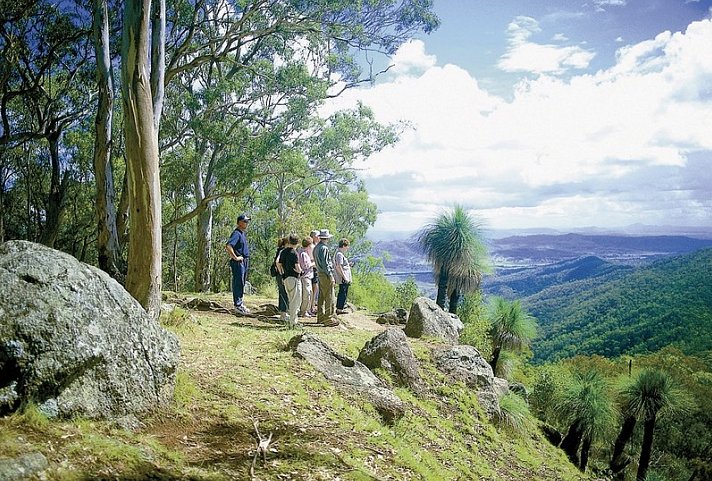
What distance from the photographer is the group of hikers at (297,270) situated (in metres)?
10.0

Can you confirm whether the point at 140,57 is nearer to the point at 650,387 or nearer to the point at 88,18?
the point at 88,18

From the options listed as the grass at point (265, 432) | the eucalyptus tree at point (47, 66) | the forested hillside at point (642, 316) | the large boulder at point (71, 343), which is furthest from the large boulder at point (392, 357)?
the forested hillside at point (642, 316)

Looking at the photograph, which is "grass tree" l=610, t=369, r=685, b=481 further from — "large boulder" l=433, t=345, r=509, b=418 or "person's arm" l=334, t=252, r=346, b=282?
"person's arm" l=334, t=252, r=346, b=282

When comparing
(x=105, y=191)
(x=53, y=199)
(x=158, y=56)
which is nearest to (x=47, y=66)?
(x=53, y=199)

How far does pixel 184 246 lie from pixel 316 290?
21.4m

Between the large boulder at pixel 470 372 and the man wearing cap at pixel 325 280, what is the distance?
258cm

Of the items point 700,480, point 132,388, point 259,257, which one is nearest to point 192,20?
point 132,388

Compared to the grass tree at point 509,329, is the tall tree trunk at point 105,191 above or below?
above

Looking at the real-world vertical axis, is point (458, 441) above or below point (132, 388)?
below

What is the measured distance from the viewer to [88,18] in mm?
16156

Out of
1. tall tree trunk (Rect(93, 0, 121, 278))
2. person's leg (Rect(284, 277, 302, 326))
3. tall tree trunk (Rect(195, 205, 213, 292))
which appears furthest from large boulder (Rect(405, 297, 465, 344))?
tall tree trunk (Rect(195, 205, 213, 292))

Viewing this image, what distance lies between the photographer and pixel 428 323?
42.9ft

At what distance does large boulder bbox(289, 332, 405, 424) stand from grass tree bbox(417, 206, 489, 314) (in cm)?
1152

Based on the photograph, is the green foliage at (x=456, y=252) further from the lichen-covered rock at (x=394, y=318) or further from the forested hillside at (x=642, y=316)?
the forested hillside at (x=642, y=316)
